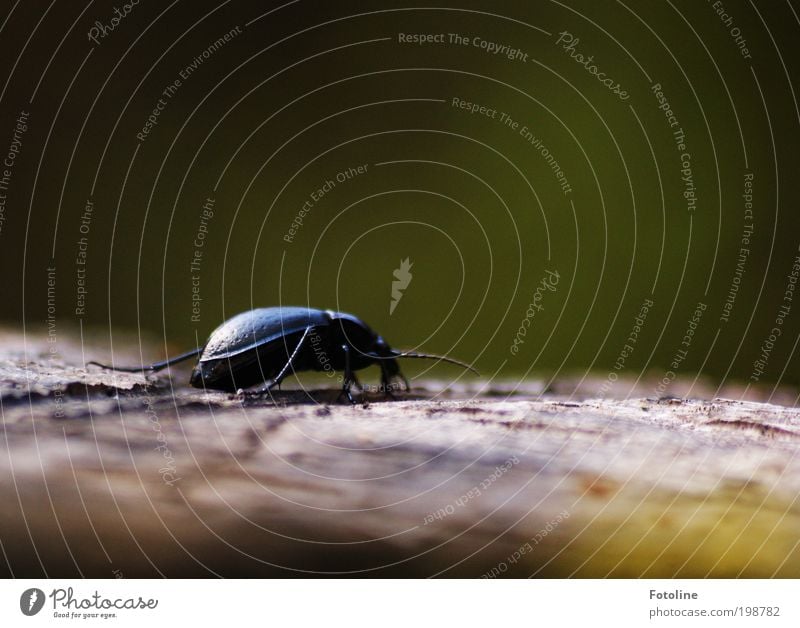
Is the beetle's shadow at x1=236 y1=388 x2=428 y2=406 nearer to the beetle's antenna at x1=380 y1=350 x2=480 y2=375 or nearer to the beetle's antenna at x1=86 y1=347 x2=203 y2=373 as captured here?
the beetle's antenna at x1=380 y1=350 x2=480 y2=375

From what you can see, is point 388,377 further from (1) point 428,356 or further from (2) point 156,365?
(2) point 156,365

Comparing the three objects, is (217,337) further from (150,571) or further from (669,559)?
(669,559)

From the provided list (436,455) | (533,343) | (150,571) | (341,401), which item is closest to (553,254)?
(533,343)

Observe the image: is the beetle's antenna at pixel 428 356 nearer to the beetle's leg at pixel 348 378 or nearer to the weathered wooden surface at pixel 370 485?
the beetle's leg at pixel 348 378

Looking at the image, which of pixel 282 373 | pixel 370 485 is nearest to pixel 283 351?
pixel 282 373
